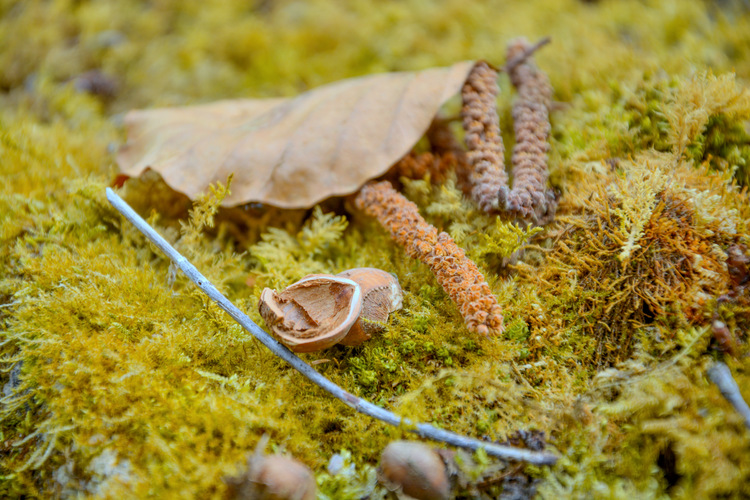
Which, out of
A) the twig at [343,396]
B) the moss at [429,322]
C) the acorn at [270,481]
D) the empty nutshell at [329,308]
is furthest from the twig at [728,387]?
the acorn at [270,481]

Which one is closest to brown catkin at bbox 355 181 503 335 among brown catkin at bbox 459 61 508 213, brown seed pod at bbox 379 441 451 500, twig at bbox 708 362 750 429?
brown catkin at bbox 459 61 508 213

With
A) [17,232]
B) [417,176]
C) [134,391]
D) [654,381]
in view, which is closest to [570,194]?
[417,176]

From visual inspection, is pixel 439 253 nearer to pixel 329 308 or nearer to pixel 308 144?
pixel 329 308

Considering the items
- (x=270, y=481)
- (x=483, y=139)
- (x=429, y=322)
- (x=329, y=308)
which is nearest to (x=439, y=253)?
(x=429, y=322)

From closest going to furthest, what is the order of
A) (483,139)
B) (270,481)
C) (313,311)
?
(270,481) < (313,311) < (483,139)

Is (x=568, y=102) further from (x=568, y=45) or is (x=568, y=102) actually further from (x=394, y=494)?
(x=394, y=494)

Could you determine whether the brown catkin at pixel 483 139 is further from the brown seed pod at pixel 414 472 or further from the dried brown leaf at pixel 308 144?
the brown seed pod at pixel 414 472
